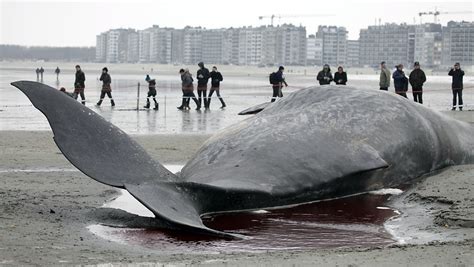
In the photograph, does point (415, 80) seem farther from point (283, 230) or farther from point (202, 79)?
point (283, 230)

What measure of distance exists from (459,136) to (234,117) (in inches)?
581

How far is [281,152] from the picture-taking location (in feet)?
30.1

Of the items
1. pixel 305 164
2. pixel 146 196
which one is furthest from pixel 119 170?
pixel 305 164

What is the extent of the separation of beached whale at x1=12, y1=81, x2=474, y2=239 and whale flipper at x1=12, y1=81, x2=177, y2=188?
0.03 ft

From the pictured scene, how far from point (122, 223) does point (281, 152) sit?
1963 millimetres

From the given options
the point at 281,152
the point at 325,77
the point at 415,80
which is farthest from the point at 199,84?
the point at 281,152

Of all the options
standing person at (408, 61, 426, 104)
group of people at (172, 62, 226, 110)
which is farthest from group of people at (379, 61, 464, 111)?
group of people at (172, 62, 226, 110)

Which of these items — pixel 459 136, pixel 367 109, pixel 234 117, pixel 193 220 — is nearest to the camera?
pixel 193 220

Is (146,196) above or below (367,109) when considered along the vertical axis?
below

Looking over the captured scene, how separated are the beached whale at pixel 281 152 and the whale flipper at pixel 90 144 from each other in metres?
0.01

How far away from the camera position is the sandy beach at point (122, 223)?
256 inches

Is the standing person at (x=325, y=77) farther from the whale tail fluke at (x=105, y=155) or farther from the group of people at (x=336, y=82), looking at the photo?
the whale tail fluke at (x=105, y=155)

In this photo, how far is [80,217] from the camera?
850cm

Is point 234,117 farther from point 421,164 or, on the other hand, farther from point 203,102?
point 421,164
